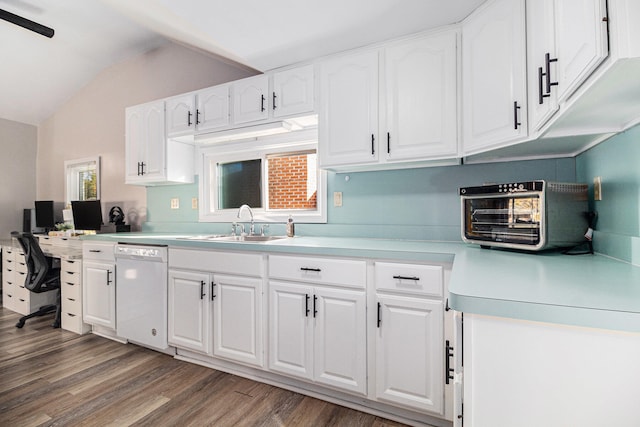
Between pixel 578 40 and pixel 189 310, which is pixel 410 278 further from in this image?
pixel 189 310

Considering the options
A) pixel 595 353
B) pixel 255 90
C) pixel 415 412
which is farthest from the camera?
pixel 255 90

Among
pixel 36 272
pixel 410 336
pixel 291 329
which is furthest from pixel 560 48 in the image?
pixel 36 272

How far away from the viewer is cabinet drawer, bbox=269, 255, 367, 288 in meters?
1.79

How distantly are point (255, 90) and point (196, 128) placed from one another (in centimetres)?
70

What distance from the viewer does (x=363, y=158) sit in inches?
82.0

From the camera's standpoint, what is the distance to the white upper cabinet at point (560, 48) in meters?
0.75

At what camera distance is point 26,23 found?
10.4ft

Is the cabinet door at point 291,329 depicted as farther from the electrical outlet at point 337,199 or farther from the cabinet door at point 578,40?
the cabinet door at point 578,40

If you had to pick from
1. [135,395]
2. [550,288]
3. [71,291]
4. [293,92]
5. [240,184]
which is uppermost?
[293,92]

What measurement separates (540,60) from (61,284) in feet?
13.8

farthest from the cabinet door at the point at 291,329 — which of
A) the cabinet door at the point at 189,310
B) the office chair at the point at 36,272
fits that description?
the office chair at the point at 36,272

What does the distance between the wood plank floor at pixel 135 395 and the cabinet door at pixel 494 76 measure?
1653mm

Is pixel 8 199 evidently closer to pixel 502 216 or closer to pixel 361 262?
pixel 361 262

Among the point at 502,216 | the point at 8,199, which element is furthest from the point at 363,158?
the point at 8,199
